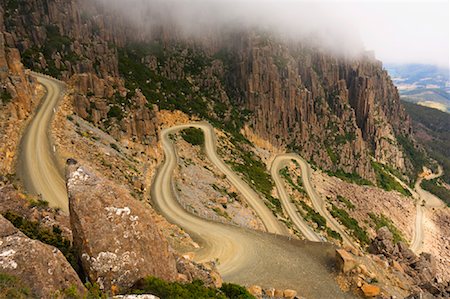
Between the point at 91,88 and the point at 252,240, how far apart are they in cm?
3551

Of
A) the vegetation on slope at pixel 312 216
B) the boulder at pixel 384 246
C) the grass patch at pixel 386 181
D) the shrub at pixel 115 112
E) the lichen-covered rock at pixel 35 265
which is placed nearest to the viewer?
the lichen-covered rock at pixel 35 265

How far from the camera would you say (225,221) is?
156ft

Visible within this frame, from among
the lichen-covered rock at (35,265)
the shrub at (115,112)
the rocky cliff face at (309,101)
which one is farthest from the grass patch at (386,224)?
the lichen-covered rock at (35,265)

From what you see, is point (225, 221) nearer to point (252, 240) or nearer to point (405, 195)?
point (252, 240)

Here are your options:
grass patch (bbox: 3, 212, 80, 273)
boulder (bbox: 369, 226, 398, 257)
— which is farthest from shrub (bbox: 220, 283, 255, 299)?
boulder (bbox: 369, 226, 398, 257)

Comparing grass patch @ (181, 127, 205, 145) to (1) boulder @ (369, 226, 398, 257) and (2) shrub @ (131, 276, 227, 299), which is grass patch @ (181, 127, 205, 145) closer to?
(1) boulder @ (369, 226, 398, 257)

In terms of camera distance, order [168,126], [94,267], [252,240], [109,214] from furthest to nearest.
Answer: [168,126]
[252,240]
[109,214]
[94,267]

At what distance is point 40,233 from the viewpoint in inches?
699

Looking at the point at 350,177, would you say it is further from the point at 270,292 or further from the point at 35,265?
the point at 35,265

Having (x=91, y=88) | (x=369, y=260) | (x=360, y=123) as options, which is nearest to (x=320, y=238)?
(x=369, y=260)

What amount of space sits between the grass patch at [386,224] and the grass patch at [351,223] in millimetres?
10075

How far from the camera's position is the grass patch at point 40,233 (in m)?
17.3

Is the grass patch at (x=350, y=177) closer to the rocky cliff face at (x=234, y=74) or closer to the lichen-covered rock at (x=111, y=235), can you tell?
the rocky cliff face at (x=234, y=74)

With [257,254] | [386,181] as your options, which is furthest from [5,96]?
[386,181]
